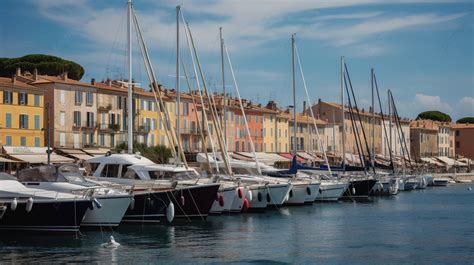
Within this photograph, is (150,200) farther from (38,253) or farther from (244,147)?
Answer: (244,147)

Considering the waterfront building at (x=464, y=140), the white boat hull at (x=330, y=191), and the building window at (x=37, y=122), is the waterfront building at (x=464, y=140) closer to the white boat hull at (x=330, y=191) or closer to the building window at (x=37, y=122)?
the building window at (x=37, y=122)

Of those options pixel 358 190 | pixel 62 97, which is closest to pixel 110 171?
pixel 358 190

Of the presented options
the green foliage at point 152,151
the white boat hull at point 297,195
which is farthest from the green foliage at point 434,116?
the white boat hull at point 297,195

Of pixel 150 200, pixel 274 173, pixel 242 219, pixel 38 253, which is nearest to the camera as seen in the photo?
pixel 38 253

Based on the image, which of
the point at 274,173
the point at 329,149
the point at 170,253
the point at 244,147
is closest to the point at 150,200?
the point at 170,253

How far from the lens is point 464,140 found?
162625mm

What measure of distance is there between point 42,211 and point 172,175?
9.22 metres

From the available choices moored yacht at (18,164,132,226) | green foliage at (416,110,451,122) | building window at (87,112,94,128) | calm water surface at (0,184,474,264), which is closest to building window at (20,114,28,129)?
building window at (87,112,94,128)

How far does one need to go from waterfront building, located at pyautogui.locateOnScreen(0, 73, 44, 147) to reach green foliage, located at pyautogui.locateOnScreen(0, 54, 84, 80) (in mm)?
22588

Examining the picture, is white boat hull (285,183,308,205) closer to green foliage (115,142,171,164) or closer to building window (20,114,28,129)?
green foliage (115,142,171,164)

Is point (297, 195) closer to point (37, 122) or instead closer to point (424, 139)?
point (37, 122)

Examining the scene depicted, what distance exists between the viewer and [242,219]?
132ft

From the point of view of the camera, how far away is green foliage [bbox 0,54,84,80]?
9288 cm

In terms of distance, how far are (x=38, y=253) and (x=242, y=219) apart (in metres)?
15.3
